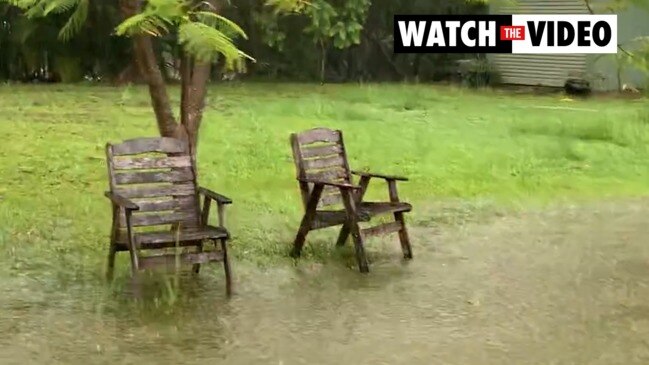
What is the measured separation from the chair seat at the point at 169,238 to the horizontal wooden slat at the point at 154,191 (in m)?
0.29

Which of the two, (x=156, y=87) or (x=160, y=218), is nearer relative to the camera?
(x=160, y=218)

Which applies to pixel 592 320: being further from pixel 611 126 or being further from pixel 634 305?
pixel 611 126

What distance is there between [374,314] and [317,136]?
2.07 metres

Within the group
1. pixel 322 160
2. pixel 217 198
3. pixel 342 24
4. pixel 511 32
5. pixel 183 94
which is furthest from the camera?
pixel 342 24

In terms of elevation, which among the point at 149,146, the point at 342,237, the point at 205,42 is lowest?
the point at 342,237

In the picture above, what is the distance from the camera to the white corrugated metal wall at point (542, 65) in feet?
73.7

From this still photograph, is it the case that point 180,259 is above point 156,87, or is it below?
below

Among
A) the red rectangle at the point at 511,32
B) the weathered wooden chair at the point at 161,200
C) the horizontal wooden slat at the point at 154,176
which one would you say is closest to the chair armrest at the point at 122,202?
the weathered wooden chair at the point at 161,200

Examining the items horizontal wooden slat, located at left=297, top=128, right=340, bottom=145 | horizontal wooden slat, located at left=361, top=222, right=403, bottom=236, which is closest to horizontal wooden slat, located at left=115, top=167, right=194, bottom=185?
horizontal wooden slat, located at left=297, top=128, right=340, bottom=145

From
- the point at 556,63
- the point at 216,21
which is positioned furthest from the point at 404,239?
the point at 556,63

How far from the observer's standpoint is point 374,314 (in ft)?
20.2

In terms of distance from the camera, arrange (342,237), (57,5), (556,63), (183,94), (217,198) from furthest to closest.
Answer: (556,63) < (183,94) < (342,237) < (217,198) < (57,5)

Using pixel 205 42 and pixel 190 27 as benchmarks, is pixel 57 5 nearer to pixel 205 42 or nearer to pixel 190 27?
pixel 190 27

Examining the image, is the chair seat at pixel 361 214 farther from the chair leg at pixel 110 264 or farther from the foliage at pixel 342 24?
the foliage at pixel 342 24
